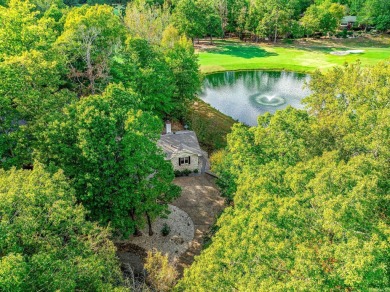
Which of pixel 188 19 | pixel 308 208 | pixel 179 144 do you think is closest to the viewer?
pixel 308 208

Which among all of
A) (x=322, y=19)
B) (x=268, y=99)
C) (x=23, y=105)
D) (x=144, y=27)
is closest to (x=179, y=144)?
(x=23, y=105)

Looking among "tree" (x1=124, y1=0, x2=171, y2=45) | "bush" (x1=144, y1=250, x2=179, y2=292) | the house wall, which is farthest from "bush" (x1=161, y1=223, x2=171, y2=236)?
"tree" (x1=124, y1=0, x2=171, y2=45)

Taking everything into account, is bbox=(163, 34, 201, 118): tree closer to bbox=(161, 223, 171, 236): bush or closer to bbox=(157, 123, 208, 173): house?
bbox=(157, 123, 208, 173): house

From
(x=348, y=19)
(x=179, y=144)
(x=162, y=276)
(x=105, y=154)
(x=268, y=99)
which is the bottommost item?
(x=162, y=276)

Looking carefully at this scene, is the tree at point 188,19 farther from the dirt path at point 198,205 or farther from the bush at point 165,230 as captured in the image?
the bush at point 165,230

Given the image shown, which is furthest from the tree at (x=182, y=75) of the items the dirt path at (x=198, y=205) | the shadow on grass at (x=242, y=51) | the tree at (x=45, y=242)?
the shadow on grass at (x=242, y=51)

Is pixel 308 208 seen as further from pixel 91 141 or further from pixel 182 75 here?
pixel 182 75

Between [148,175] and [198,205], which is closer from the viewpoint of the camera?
[148,175]
